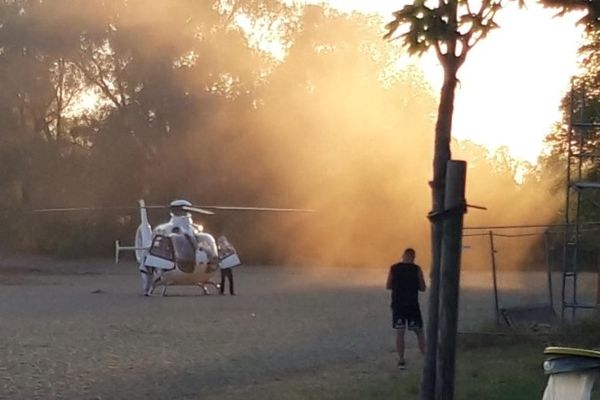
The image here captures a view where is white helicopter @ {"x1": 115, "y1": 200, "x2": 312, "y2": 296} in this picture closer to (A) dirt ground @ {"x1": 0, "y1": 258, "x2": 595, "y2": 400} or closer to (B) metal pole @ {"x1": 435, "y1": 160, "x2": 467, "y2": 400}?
(A) dirt ground @ {"x1": 0, "y1": 258, "x2": 595, "y2": 400}

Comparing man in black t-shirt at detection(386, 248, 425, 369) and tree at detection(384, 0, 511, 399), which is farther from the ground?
tree at detection(384, 0, 511, 399)

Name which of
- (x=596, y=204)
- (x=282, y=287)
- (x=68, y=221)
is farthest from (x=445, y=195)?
(x=68, y=221)

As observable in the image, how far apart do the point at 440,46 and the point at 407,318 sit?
9240mm

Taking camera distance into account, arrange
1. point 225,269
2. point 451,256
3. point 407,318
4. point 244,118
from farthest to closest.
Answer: point 244,118
point 225,269
point 407,318
point 451,256

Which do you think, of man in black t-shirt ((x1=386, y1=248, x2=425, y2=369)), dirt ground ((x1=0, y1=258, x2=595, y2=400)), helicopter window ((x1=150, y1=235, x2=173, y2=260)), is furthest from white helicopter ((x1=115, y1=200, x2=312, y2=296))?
man in black t-shirt ((x1=386, y1=248, x2=425, y2=369))

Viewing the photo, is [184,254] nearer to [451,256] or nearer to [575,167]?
[575,167]

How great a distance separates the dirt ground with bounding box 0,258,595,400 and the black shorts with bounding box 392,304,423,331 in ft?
2.03

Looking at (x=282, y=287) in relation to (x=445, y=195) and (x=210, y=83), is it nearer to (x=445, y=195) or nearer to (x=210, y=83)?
(x=210, y=83)

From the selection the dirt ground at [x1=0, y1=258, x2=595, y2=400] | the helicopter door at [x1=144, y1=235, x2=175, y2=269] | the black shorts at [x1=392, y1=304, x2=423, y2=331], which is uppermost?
the black shorts at [x1=392, y1=304, x2=423, y2=331]

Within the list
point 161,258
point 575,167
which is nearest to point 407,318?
point 575,167

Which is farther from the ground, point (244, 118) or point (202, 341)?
point (244, 118)

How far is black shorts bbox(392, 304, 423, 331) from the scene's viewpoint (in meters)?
17.0

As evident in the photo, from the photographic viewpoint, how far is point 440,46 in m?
8.22

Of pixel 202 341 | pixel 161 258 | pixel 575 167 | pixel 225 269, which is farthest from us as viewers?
pixel 225 269
